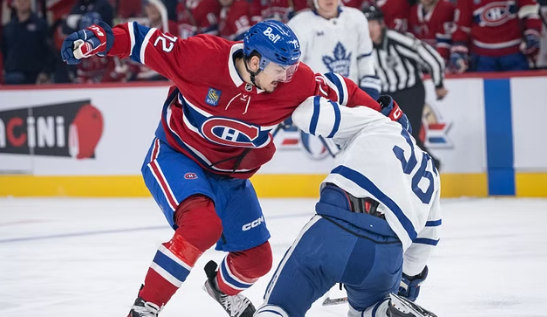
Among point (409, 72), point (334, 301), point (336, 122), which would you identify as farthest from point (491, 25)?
point (336, 122)

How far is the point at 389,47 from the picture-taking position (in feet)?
25.9

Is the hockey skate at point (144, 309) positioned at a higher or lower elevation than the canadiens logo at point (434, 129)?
higher

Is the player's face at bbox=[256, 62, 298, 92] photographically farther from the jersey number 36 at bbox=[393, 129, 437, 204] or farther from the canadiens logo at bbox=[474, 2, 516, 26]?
the canadiens logo at bbox=[474, 2, 516, 26]

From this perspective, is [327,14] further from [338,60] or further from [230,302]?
[230,302]

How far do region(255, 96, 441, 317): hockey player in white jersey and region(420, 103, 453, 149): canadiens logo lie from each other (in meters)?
5.14

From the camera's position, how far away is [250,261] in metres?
3.87

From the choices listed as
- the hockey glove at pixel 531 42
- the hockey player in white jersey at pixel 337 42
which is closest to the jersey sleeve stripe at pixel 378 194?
the hockey player in white jersey at pixel 337 42

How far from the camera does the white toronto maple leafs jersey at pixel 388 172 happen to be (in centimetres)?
300

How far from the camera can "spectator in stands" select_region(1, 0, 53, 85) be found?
33.3 feet

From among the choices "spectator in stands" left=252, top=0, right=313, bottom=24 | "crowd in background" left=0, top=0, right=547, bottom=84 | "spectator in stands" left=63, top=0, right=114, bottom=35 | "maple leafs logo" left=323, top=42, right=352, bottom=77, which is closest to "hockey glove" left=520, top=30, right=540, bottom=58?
"crowd in background" left=0, top=0, right=547, bottom=84

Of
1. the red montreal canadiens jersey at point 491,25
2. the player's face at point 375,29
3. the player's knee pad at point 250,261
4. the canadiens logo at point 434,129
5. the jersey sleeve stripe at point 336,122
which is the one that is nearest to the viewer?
the jersey sleeve stripe at point 336,122

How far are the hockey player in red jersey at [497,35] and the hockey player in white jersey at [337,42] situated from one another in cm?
236

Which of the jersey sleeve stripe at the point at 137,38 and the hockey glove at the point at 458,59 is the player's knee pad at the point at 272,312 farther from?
the hockey glove at the point at 458,59

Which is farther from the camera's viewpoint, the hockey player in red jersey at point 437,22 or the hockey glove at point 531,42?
the hockey player in red jersey at point 437,22
